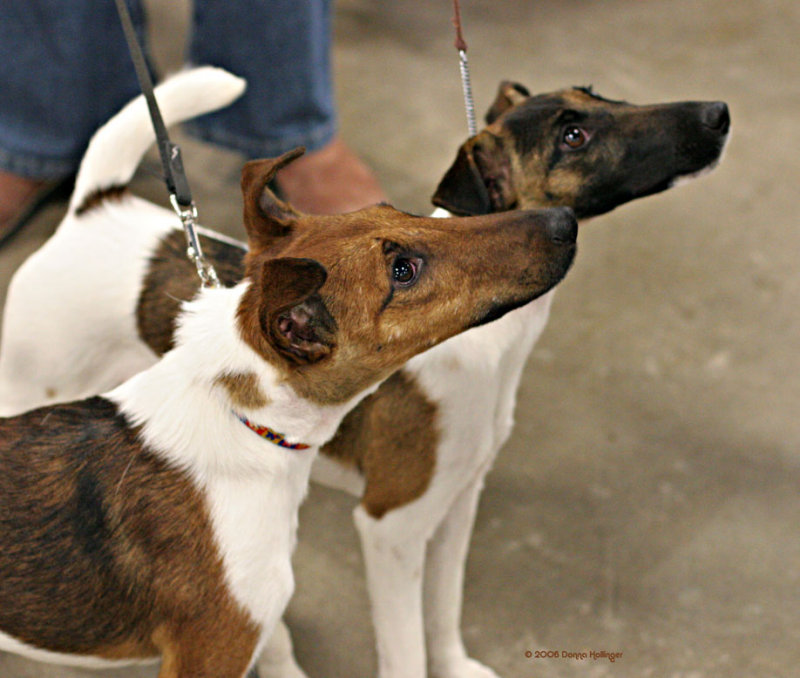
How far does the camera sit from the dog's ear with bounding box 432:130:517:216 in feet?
6.60

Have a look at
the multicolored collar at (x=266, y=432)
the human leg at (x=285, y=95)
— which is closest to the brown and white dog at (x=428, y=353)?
the multicolored collar at (x=266, y=432)

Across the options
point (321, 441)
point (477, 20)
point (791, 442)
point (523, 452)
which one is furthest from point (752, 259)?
point (321, 441)

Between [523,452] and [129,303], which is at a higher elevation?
[129,303]

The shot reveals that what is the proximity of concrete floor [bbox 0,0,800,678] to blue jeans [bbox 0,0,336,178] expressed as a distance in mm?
369

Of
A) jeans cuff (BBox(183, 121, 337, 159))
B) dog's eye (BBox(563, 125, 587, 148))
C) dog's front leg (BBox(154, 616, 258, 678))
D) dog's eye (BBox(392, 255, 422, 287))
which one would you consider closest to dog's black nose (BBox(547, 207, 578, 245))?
dog's eye (BBox(392, 255, 422, 287))

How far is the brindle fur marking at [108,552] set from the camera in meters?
1.77

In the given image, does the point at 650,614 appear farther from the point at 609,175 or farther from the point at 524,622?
the point at 609,175

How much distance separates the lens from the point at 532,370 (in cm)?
329

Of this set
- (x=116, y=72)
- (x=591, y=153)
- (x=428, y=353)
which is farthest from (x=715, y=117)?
(x=116, y=72)

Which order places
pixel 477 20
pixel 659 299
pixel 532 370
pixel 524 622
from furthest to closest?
pixel 477 20
pixel 659 299
pixel 532 370
pixel 524 622

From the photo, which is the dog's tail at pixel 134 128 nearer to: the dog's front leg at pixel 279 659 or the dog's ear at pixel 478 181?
the dog's ear at pixel 478 181

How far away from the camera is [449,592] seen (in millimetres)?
2410

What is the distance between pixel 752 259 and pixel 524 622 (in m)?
1.85

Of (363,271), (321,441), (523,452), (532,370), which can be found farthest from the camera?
(532,370)
